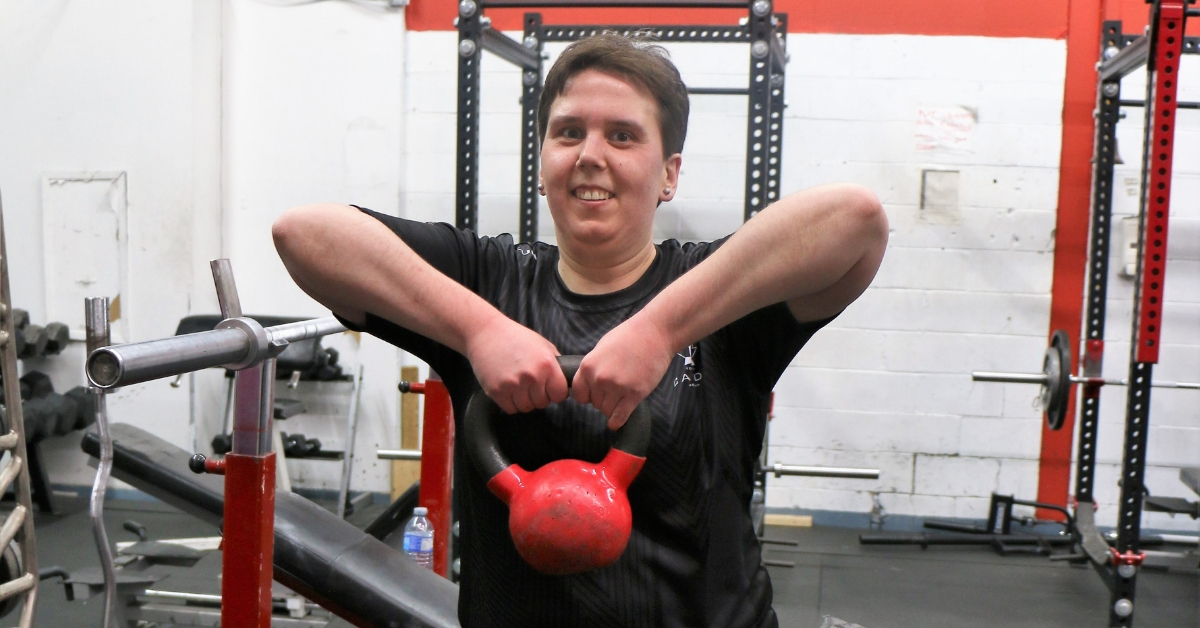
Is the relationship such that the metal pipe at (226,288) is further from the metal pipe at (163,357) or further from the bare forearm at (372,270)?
the bare forearm at (372,270)

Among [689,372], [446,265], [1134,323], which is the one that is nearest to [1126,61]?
[1134,323]

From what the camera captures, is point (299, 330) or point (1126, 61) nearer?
point (299, 330)

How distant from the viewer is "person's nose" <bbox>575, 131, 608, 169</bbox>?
3.15 feet

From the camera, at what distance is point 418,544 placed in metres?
2.44

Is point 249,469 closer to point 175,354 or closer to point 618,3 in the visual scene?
point 175,354

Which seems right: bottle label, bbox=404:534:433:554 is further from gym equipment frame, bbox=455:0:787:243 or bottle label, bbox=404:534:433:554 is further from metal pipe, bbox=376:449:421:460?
gym equipment frame, bbox=455:0:787:243

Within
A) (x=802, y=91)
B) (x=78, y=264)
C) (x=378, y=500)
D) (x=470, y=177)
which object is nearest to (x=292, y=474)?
(x=378, y=500)

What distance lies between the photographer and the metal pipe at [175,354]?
89 centimetres

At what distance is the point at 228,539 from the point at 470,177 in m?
1.75

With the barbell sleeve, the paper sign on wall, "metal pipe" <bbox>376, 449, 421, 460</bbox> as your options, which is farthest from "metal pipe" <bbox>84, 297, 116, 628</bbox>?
the paper sign on wall

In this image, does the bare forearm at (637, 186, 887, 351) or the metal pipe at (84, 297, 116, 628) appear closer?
the bare forearm at (637, 186, 887, 351)

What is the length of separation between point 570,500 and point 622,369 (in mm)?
123

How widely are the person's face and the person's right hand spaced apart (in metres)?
0.19

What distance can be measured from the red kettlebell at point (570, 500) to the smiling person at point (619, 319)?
0.04 m
